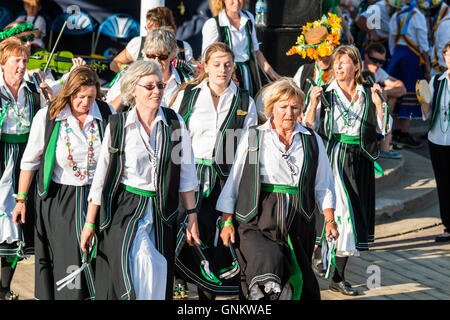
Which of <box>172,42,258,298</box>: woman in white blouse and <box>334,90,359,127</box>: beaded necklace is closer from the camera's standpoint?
<box>172,42,258,298</box>: woman in white blouse

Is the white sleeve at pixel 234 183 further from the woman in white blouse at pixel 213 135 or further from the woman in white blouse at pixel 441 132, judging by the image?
the woman in white blouse at pixel 441 132

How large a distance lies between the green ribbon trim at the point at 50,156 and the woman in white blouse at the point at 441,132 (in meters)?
4.47

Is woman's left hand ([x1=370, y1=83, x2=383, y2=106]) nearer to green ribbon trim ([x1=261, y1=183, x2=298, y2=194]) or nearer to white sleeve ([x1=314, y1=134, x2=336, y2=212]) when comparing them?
white sleeve ([x1=314, y1=134, x2=336, y2=212])

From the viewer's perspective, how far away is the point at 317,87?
748 centimetres

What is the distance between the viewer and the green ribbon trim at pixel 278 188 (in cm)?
586

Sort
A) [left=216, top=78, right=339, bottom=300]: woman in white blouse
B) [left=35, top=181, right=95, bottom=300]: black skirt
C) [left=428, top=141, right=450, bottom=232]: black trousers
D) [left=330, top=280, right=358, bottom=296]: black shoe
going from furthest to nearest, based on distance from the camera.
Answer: [left=428, top=141, right=450, bottom=232]: black trousers → [left=330, top=280, right=358, bottom=296]: black shoe → [left=35, top=181, right=95, bottom=300]: black skirt → [left=216, top=78, right=339, bottom=300]: woman in white blouse

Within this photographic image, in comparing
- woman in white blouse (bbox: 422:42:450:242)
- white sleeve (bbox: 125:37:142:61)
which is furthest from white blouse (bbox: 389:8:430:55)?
white sleeve (bbox: 125:37:142:61)

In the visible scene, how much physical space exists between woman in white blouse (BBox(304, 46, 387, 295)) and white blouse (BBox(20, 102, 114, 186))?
7.28 feet

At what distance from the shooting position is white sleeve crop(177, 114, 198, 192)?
564 cm

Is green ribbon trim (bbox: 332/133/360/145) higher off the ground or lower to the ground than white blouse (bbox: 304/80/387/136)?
lower

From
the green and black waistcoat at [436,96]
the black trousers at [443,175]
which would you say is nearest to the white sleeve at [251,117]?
the green and black waistcoat at [436,96]

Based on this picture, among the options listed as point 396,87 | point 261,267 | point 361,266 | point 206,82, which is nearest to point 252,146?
point 261,267

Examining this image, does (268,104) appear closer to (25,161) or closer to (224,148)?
(224,148)

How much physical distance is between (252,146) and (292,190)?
0.39 m
